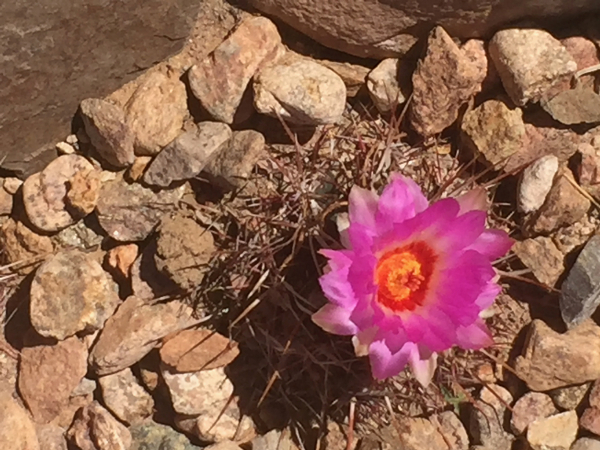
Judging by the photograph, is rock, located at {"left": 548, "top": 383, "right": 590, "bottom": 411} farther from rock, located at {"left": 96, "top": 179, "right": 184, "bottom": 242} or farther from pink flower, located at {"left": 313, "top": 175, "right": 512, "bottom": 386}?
rock, located at {"left": 96, "top": 179, "right": 184, "bottom": 242}

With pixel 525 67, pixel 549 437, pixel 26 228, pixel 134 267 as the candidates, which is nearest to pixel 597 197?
pixel 525 67

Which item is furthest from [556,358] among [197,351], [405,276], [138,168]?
[138,168]

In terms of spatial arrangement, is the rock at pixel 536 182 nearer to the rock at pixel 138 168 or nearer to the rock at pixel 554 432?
the rock at pixel 554 432

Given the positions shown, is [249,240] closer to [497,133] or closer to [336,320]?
[336,320]

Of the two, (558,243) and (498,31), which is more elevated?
(498,31)

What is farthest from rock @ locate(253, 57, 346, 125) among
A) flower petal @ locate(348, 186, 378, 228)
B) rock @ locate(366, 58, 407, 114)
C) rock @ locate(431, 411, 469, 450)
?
rock @ locate(431, 411, 469, 450)

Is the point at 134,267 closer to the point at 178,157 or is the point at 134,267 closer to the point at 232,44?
the point at 178,157

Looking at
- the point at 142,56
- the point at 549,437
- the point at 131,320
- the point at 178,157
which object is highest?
the point at 142,56

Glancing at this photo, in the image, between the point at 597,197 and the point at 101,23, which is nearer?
the point at 101,23
